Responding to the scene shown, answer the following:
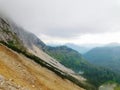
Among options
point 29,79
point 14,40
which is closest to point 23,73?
point 29,79

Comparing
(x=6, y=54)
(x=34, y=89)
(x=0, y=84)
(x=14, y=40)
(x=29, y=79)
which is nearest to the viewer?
(x=0, y=84)

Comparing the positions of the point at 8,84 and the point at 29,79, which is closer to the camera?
the point at 8,84

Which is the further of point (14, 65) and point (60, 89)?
point (60, 89)

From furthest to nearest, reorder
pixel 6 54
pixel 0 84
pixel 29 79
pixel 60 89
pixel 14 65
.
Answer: pixel 60 89, pixel 6 54, pixel 14 65, pixel 29 79, pixel 0 84

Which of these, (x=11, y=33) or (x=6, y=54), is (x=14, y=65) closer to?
(x=6, y=54)

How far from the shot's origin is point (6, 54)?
80.4 m

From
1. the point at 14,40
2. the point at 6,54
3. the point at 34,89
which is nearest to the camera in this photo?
the point at 34,89

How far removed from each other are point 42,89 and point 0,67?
10.7 metres

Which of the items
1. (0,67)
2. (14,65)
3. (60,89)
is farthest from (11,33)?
(0,67)

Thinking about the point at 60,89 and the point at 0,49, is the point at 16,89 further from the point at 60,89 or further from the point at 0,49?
the point at 60,89

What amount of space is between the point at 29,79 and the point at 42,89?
359 cm

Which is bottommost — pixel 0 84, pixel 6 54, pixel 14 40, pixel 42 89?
pixel 0 84

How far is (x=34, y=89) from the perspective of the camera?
58.8 meters

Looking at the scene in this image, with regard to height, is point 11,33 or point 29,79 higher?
point 11,33
